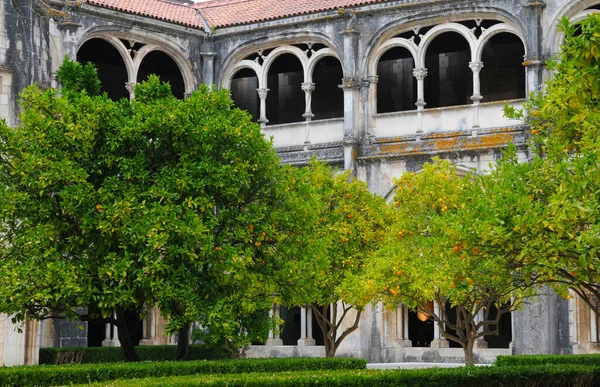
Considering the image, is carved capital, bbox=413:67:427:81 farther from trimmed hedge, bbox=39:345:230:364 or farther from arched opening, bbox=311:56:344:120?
trimmed hedge, bbox=39:345:230:364

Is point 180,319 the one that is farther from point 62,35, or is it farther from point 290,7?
point 290,7

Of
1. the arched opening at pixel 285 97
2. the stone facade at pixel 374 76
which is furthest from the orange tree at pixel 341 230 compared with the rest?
the arched opening at pixel 285 97

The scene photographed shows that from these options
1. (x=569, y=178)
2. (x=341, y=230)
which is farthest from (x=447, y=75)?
(x=569, y=178)

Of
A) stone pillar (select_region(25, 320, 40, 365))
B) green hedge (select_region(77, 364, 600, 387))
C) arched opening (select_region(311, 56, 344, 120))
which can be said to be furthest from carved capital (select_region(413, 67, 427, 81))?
green hedge (select_region(77, 364, 600, 387))

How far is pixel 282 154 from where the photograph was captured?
3847 centimetres

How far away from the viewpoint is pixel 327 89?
4203 centimetres

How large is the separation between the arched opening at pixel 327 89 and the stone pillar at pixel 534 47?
9421 millimetres

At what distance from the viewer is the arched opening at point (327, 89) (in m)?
41.7

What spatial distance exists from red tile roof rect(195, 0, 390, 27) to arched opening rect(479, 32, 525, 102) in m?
5.09

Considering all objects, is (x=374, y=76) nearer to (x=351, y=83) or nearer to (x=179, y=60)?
(x=351, y=83)

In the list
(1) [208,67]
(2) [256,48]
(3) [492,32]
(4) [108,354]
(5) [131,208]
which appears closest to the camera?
(5) [131,208]

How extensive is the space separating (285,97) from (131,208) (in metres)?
23.2

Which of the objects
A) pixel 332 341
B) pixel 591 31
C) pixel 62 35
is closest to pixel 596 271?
pixel 591 31

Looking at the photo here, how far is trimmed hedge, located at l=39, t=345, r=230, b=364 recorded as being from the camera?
1189 inches
